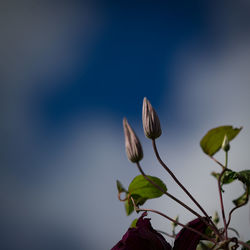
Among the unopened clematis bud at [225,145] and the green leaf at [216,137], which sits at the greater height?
the green leaf at [216,137]

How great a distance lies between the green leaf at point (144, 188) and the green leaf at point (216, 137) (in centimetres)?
5

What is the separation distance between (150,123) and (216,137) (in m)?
0.06

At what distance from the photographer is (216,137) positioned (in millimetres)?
245

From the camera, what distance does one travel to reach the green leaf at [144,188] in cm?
26

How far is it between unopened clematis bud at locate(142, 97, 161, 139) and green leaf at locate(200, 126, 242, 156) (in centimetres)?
5

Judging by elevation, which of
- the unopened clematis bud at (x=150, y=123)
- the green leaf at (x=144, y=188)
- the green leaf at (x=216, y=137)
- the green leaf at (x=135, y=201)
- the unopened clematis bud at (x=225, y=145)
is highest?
the unopened clematis bud at (x=150, y=123)

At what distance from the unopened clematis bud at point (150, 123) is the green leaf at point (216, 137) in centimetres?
5

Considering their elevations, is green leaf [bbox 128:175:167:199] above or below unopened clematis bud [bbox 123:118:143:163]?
below

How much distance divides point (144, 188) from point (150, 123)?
0.07m

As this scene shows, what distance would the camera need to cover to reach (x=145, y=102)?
9.0 inches

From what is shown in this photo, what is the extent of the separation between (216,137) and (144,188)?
8cm

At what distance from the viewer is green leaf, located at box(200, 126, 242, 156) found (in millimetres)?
243

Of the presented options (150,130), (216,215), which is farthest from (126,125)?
(216,215)

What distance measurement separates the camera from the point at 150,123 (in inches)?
8.7
